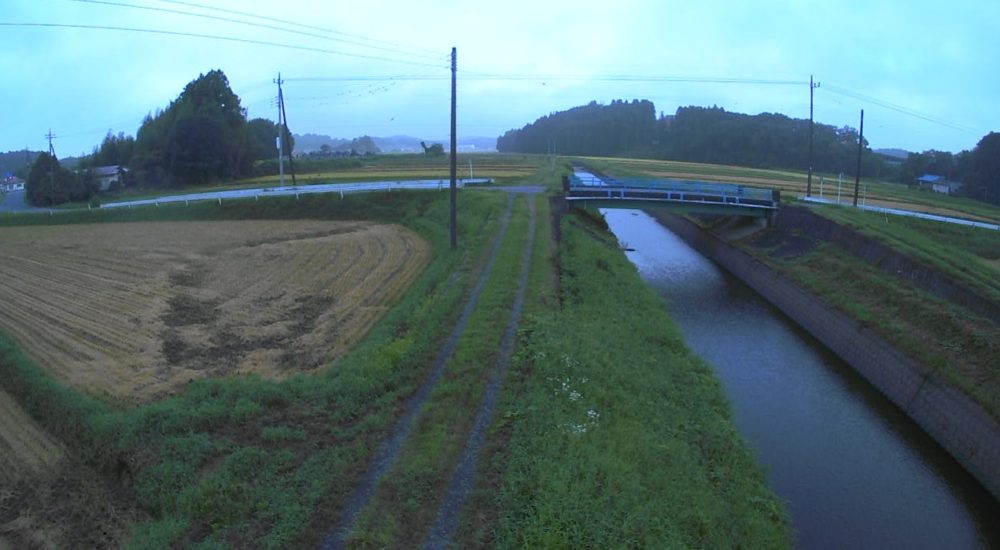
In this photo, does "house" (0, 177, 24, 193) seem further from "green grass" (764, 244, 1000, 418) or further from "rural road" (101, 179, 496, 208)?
"green grass" (764, 244, 1000, 418)

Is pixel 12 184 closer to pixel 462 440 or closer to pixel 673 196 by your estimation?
pixel 673 196

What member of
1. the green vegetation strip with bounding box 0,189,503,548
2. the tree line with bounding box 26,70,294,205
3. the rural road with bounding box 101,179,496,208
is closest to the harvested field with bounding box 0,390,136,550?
the green vegetation strip with bounding box 0,189,503,548

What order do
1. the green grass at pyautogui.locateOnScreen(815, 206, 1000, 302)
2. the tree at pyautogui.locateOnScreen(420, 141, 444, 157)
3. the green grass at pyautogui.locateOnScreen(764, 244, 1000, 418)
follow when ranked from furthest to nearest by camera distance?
the tree at pyautogui.locateOnScreen(420, 141, 444, 157) < the green grass at pyautogui.locateOnScreen(815, 206, 1000, 302) < the green grass at pyautogui.locateOnScreen(764, 244, 1000, 418)

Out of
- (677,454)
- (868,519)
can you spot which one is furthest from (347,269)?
(868,519)

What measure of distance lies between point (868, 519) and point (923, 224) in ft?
89.0

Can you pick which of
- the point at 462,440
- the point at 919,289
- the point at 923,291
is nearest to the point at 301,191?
the point at 919,289

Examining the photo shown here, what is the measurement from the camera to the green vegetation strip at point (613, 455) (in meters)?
8.27

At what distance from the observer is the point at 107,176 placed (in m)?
64.1

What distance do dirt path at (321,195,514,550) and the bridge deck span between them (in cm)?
1844

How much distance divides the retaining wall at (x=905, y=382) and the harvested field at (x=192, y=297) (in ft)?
48.0

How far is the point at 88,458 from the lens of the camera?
11.0 meters

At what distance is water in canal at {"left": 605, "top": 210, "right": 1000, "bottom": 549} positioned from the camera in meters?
11.7

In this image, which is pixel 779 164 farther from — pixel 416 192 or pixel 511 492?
pixel 511 492

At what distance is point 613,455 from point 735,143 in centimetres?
9865
